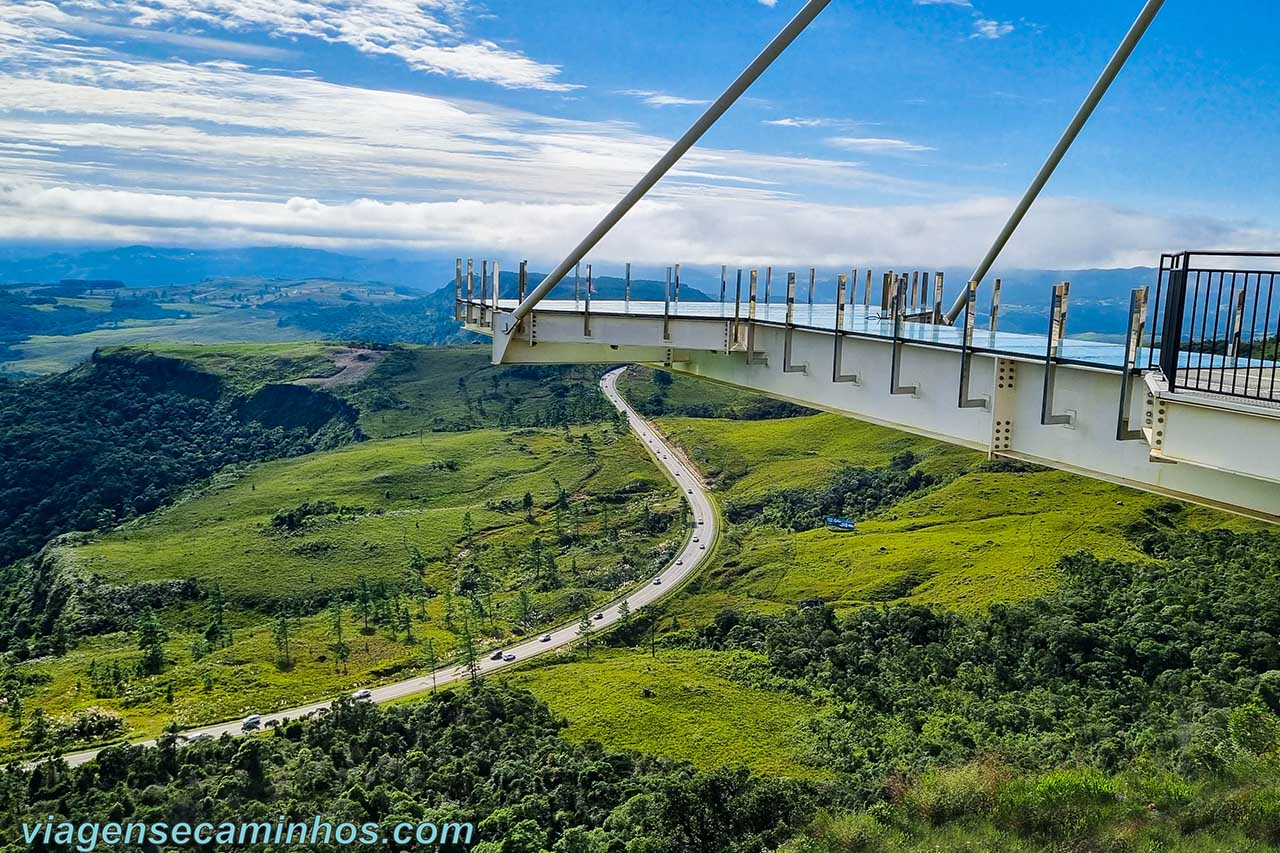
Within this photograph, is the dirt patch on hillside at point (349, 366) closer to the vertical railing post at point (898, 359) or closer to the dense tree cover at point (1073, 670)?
the dense tree cover at point (1073, 670)

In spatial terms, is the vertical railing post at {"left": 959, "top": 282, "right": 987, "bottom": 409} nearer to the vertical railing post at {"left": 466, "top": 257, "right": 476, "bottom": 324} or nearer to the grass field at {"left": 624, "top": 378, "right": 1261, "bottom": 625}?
the vertical railing post at {"left": 466, "top": 257, "right": 476, "bottom": 324}

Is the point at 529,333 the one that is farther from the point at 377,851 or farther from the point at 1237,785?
the point at 1237,785

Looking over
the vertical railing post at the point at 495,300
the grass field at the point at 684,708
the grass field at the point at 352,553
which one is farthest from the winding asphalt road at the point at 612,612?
the vertical railing post at the point at 495,300

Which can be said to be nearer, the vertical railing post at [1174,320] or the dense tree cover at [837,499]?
the vertical railing post at [1174,320]

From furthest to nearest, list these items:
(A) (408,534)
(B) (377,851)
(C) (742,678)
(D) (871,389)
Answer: (A) (408,534), (C) (742,678), (B) (377,851), (D) (871,389)

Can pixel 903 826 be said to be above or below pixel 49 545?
above

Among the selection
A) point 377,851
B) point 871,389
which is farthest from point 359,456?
point 871,389
